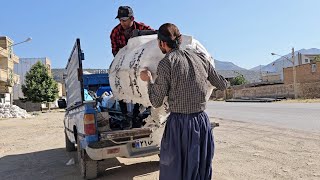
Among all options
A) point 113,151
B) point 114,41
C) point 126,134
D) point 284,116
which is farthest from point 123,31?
point 284,116

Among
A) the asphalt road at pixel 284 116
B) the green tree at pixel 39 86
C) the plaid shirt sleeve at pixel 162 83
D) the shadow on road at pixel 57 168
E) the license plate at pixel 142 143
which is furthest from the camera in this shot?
the green tree at pixel 39 86

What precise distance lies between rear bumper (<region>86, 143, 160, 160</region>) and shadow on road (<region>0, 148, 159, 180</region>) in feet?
2.96

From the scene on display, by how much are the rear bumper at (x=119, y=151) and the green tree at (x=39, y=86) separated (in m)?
49.1

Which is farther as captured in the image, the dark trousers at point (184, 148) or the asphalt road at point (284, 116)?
the asphalt road at point (284, 116)

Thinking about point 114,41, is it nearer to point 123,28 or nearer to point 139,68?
point 123,28

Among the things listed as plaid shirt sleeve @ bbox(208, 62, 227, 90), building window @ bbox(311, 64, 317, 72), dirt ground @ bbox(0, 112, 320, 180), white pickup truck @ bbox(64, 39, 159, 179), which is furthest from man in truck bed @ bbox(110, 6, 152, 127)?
building window @ bbox(311, 64, 317, 72)

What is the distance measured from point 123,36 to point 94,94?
6.93ft

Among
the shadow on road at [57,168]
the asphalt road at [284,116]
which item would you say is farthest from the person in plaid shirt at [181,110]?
the asphalt road at [284,116]

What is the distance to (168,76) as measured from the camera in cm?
336

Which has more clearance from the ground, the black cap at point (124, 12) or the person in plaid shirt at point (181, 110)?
the black cap at point (124, 12)

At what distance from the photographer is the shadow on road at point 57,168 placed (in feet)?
22.8

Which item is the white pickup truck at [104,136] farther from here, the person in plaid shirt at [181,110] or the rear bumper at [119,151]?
the person in plaid shirt at [181,110]

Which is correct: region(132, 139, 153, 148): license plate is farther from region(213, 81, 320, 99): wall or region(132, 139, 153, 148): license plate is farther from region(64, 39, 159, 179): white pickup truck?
region(213, 81, 320, 99): wall

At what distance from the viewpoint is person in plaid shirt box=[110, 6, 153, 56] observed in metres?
6.00
